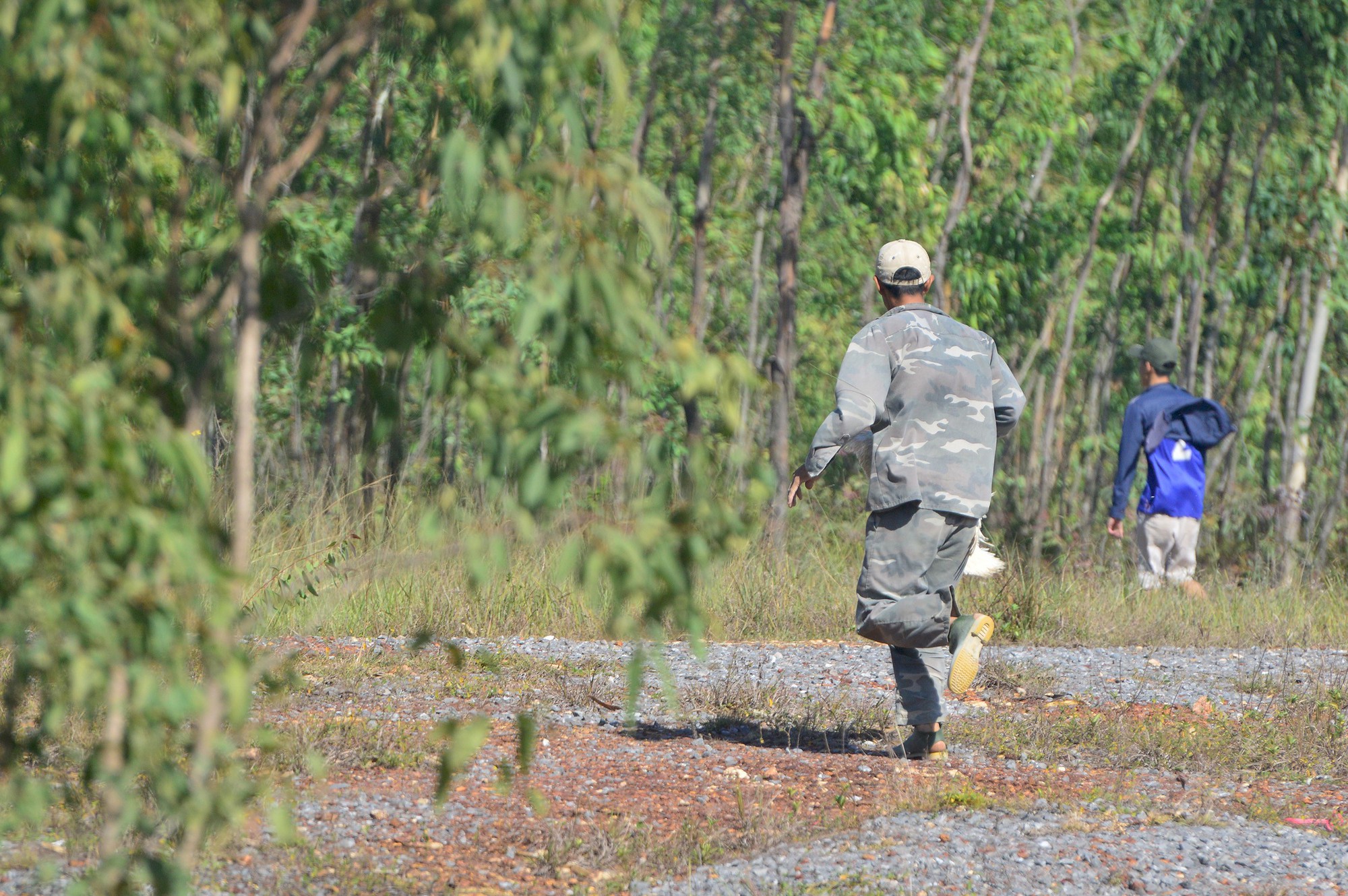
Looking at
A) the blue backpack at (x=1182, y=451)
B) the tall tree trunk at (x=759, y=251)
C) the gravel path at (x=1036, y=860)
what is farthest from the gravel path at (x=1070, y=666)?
the tall tree trunk at (x=759, y=251)

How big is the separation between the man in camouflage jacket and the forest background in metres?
0.61

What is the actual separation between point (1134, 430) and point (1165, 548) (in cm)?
94

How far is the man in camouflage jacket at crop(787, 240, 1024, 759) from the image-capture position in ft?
16.4

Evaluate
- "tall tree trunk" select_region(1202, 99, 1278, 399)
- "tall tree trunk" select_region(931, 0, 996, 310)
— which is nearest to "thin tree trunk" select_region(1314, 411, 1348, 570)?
"tall tree trunk" select_region(1202, 99, 1278, 399)

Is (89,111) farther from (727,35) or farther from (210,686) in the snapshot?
(727,35)

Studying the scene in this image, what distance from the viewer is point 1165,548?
32.9 ft

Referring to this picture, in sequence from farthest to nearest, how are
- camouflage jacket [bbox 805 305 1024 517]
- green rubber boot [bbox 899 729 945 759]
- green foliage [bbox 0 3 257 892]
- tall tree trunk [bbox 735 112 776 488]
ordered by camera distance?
tall tree trunk [bbox 735 112 776 488] → green rubber boot [bbox 899 729 945 759] → camouflage jacket [bbox 805 305 1024 517] → green foliage [bbox 0 3 257 892]

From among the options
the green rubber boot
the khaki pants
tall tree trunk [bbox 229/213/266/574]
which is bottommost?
the green rubber boot

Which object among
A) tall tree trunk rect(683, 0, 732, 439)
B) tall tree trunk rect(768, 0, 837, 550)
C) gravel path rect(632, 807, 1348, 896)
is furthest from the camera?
tall tree trunk rect(683, 0, 732, 439)

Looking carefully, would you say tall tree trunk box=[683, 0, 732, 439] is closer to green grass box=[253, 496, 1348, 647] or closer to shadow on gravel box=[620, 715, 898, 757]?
green grass box=[253, 496, 1348, 647]

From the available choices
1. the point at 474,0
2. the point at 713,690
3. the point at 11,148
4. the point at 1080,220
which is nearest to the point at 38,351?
the point at 11,148

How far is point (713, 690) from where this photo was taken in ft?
19.7

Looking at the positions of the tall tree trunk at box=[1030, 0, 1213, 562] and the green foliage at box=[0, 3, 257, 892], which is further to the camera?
the tall tree trunk at box=[1030, 0, 1213, 562]

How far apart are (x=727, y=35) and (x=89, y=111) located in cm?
1187
